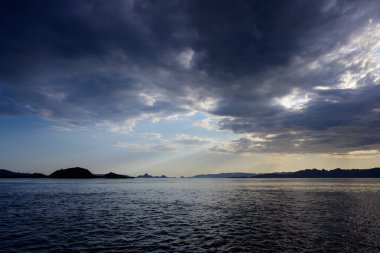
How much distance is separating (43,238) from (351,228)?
39162 millimetres

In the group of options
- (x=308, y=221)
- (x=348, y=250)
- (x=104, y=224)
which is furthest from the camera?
(x=308, y=221)

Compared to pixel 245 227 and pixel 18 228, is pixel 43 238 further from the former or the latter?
pixel 245 227

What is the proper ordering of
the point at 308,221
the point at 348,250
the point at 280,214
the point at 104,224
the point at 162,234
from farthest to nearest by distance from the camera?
the point at 280,214, the point at 308,221, the point at 104,224, the point at 162,234, the point at 348,250

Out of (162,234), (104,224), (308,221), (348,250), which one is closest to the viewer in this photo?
(348,250)

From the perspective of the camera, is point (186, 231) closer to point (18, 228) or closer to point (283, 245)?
point (283, 245)

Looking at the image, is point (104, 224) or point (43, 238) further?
point (104, 224)

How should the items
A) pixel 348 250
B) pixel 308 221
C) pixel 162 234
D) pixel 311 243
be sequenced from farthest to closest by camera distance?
pixel 308 221 → pixel 162 234 → pixel 311 243 → pixel 348 250

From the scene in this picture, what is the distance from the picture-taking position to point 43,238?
30.4m

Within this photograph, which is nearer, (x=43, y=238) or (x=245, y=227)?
(x=43, y=238)

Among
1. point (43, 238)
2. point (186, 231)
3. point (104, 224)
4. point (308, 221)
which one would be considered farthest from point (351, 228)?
point (43, 238)

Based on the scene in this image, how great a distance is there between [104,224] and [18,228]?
10848mm

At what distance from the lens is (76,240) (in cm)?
2958

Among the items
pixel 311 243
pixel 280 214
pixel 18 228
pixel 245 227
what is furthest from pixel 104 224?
pixel 280 214

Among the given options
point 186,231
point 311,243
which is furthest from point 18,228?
point 311,243
